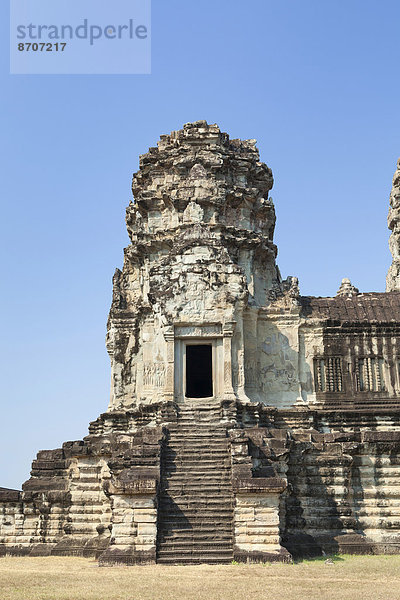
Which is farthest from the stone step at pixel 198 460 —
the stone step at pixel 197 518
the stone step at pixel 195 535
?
the stone step at pixel 195 535

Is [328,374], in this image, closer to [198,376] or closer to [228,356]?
[228,356]

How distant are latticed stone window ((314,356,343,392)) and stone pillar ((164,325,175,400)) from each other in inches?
198

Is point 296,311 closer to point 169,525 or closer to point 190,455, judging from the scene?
point 190,455

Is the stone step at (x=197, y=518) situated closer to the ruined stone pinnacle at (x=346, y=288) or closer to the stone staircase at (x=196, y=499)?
the stone staircase at (x=196, y=499)

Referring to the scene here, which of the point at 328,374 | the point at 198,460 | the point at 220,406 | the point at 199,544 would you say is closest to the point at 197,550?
the point at 199,544

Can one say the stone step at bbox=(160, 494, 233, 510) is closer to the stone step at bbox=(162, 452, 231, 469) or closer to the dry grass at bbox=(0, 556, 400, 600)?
the stone step at bbox=(162, 452, 231, 469)

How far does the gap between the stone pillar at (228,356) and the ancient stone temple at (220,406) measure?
4 centimetres

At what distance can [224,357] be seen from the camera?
828 inches

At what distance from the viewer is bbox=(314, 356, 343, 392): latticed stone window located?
22875 millimetres

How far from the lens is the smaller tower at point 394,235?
33719 mm

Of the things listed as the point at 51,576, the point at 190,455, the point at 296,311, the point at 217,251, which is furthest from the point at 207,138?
the point at 51,576

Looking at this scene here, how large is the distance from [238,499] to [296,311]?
862cm

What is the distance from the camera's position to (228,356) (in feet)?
68.7

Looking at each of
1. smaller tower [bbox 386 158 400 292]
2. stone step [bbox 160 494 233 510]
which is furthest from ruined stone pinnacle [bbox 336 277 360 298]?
stone step [bbox 160 494 233 510]
